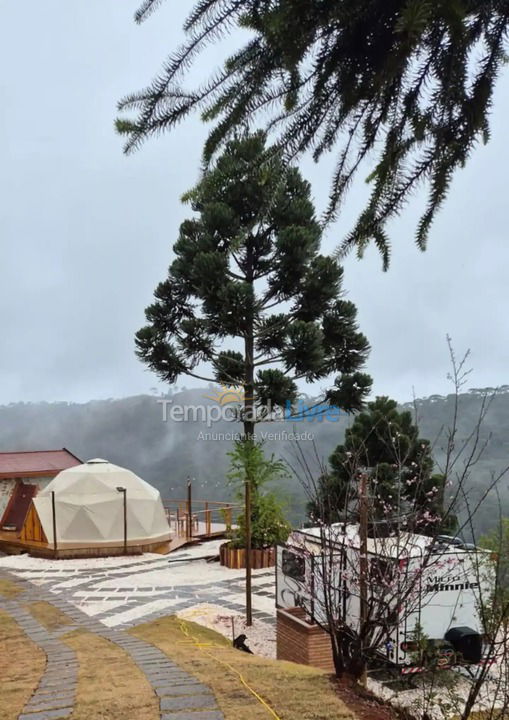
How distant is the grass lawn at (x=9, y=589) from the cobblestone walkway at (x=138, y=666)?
2101mm

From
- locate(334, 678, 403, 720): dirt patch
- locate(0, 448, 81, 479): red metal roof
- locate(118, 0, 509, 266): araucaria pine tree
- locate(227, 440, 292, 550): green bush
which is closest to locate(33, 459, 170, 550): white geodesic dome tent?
locate(0, 448, 81, 479): red metal roof

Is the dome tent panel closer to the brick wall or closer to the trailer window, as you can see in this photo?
the trailer window

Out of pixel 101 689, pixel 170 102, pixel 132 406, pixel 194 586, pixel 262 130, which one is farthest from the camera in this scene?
pixel 132 406

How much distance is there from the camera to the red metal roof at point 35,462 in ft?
65.0

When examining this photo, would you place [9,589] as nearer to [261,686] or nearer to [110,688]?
[110,688]

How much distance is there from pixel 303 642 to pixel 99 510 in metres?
10.5

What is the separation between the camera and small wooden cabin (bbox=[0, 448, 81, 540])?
715 inches

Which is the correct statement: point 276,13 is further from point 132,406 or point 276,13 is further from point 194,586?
point 132,406

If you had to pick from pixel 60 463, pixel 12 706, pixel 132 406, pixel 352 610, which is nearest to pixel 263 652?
pixel 352 610

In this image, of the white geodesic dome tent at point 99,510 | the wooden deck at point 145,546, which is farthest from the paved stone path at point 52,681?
the white geodesic dome tent at point 99,510

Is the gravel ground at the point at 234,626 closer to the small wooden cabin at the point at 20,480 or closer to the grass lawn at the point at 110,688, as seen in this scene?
the grass lawn at the point at 110,688

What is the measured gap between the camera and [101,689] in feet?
15.7

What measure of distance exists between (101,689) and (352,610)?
156 inches

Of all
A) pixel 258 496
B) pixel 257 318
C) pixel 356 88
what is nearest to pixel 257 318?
pixel 257 318
